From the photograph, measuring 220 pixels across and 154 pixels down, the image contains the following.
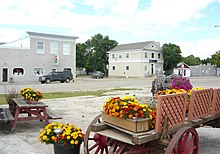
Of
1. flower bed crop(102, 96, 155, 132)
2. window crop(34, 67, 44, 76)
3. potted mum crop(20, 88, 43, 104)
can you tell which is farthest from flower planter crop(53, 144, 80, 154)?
window crop(34, 67, 44, 76)

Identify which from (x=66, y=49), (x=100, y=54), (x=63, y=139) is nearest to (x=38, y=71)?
(x=66, y=49)

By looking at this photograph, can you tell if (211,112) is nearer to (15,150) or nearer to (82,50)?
(15,150)

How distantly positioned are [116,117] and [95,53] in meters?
64.2

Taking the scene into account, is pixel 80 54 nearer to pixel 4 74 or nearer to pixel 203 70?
pixel 203 70

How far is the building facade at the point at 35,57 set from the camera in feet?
113

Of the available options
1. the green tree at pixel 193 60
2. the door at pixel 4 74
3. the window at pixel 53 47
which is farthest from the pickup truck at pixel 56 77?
the green tree at pixel 193 60

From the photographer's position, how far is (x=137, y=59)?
53.8 metres

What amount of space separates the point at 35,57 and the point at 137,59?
24.5 metres

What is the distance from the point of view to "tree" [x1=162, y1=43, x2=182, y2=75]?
5684 cm

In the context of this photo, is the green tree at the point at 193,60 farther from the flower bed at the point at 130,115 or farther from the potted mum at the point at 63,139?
the flower bed at the point at 130,115

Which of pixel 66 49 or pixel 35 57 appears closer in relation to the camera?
pixel 35 57

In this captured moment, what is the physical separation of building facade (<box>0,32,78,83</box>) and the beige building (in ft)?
58.4

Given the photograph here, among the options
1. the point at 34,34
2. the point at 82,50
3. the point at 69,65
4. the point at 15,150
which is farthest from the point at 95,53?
the point at 15,150

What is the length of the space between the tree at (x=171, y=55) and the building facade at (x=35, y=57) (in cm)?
2566
